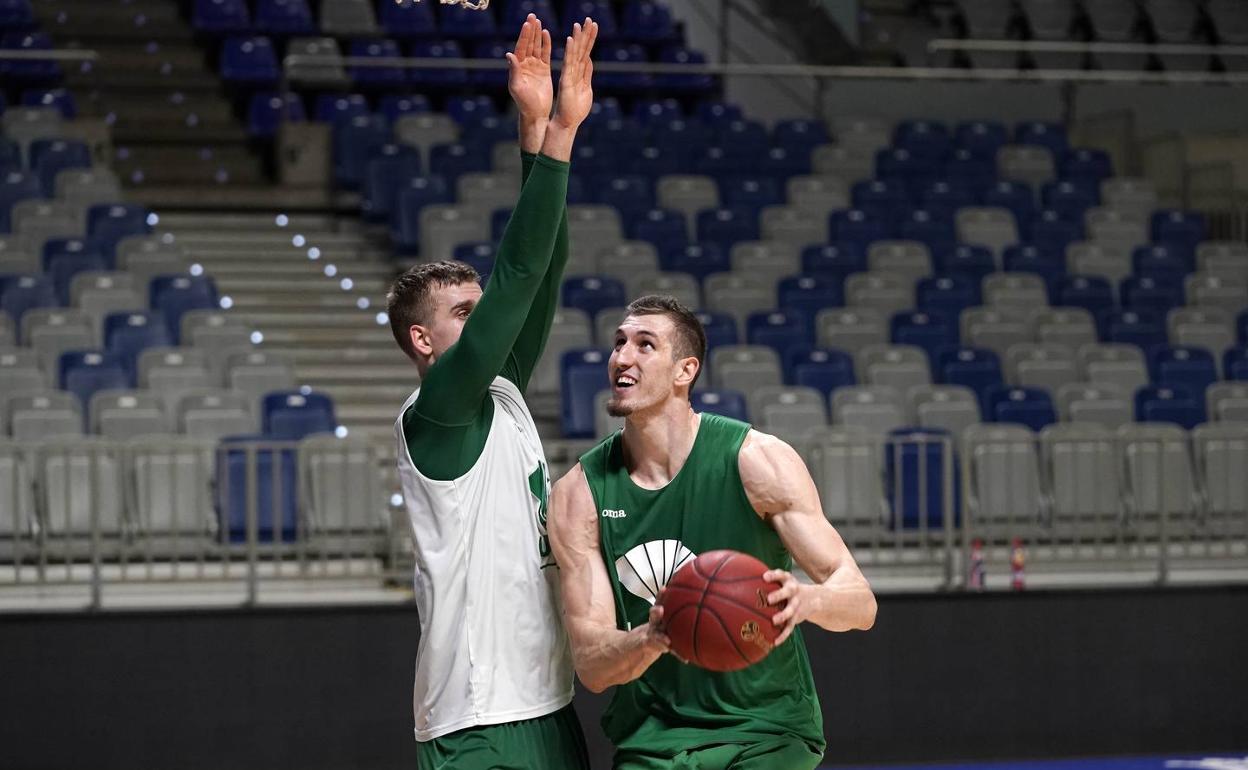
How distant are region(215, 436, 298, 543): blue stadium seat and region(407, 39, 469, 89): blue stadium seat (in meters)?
8.48

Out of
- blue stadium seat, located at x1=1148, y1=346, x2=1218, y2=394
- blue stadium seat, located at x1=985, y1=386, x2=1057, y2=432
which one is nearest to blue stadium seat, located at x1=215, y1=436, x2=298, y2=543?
blue stadium seat, located at x1=985, y1=386, x2=1057, y2=432

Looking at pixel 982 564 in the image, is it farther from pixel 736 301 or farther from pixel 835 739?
pixel 736 301

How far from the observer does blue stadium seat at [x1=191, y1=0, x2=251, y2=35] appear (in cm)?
1658

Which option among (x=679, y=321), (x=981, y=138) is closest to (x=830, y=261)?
(x=981, y=138)

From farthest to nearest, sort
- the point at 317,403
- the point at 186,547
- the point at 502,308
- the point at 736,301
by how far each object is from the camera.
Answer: the point at 736,301 → the point at 317,403 → the point at 186,547 → the point at 502,308

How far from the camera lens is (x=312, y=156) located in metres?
14.8

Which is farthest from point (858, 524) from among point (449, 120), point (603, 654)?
point (449, 120)

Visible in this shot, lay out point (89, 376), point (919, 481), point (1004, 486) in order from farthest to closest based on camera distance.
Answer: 1. point (89, 376)
2. point (1004, 486)
3. point (919, 481)

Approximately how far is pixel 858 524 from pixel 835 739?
1.15 metres

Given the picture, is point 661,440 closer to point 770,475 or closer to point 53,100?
point 770,475

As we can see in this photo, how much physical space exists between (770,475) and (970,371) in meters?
8.07

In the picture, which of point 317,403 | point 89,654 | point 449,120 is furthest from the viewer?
point 449,120

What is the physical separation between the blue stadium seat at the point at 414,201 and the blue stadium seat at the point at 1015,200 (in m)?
4.67

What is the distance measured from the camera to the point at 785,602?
3102 millimetres
